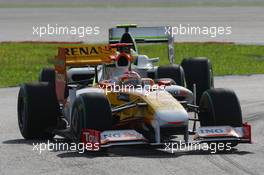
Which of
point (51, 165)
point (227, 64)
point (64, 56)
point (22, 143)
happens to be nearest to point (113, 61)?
point (64, 56)

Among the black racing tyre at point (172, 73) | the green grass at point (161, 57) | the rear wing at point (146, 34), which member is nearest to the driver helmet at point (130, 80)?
the black racing tyre at point (172, 73)

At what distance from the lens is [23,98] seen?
15.8 m

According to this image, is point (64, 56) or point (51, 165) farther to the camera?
point (64, 56)

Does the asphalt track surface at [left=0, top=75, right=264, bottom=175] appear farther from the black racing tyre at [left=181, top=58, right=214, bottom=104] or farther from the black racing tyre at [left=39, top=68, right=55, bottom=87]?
the black racing tyre at [left=181, top=58, right=214, bottom=104]

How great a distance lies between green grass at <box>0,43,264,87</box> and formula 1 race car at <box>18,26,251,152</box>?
10642 mm

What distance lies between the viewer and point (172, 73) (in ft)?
58.2

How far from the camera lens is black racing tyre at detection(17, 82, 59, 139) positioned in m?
15.5

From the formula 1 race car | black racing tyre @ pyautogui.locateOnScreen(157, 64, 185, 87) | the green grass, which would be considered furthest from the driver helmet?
the green grass

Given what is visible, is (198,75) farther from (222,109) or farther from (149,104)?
(149,104)

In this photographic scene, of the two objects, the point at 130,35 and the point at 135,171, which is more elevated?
the point at 130,35

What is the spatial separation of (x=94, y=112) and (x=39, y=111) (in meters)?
1.94

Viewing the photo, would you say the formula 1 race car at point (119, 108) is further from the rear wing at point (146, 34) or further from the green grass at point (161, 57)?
the green grass at point (161, 57)

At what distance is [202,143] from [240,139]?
661 millimetres

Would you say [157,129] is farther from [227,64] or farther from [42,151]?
[227,64]
